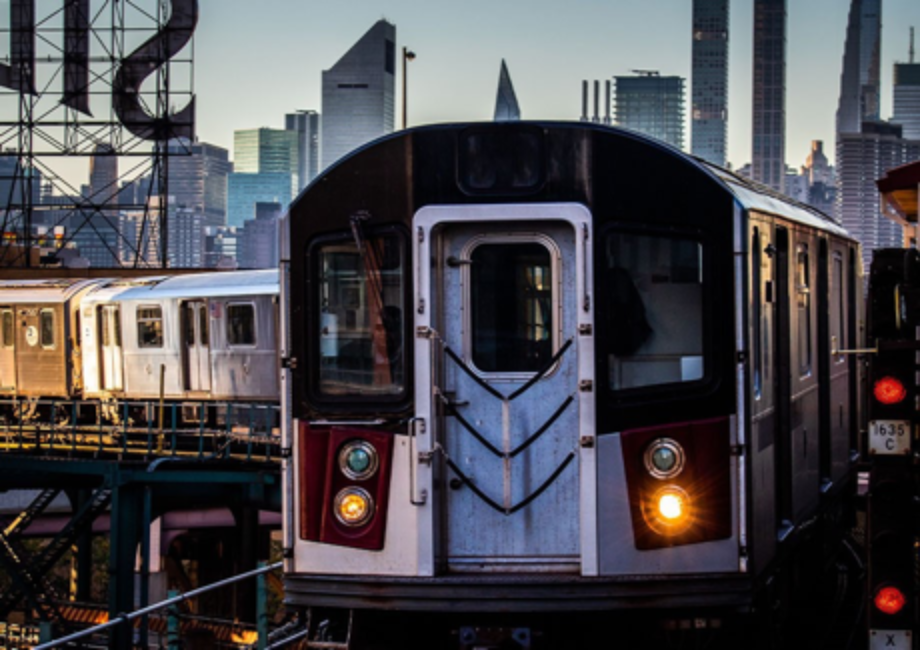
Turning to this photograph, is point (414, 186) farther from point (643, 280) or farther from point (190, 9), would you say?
point (190, 9)

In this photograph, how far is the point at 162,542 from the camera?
46094 mm

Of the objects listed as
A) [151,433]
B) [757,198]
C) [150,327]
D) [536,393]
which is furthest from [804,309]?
[150,327]

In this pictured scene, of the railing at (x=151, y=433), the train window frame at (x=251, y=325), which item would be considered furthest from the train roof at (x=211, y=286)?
the railing at (x=151, y=433)

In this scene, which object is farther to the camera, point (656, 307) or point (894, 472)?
point (656, 307)

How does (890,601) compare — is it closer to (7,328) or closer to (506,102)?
(506,102)

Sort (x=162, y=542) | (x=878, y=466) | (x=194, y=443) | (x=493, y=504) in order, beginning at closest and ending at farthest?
1. (x=878, y=466)
2. (x=493, y=504)
3. (x=194, y=443)
4. (x=162, y=542)

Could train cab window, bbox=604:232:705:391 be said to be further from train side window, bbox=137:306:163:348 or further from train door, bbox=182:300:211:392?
train side window, bbox=137:306:163:348

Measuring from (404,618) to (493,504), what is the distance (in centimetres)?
90

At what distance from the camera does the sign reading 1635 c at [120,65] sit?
46500 millimetres

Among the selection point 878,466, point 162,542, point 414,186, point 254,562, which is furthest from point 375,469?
point 162,542

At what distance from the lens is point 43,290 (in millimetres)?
33250

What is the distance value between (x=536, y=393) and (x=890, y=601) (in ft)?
7.43

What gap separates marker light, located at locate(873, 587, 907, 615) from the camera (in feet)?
27.7

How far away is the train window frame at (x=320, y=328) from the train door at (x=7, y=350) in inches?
978
